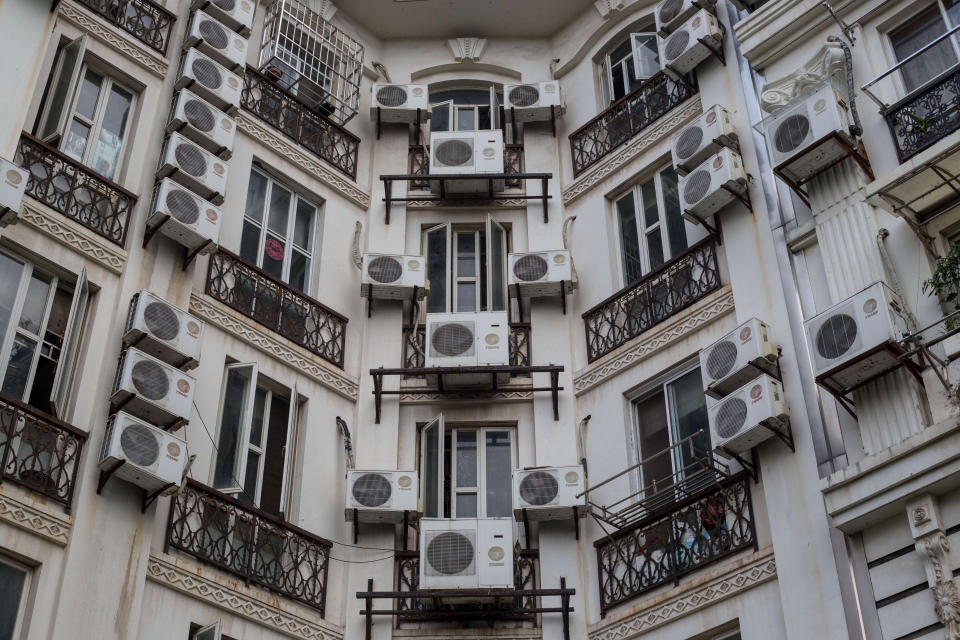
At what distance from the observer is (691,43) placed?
16.9 m

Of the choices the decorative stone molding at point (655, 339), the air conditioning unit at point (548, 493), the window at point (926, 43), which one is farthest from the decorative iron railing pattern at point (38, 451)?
the window at point (926, 43)

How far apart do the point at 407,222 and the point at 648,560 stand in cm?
667

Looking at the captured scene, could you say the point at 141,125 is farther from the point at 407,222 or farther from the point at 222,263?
the point at 407,222

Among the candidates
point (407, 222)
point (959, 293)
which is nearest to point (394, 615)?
point (407, 222)

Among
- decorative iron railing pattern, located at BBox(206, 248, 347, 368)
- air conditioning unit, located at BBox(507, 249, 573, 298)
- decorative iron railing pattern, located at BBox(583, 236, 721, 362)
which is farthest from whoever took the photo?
air conditioning unit, located at BBox(507, 249, 573, 298)

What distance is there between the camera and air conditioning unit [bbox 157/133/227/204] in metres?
15.3

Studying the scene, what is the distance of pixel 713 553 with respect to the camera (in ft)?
44.9

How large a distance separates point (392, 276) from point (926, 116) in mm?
7214

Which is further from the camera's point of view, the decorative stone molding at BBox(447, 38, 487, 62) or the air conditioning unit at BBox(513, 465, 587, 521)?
the decorative stone molding at BBox(447, 38, 487, 62)

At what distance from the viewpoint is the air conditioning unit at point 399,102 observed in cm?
A: 1900

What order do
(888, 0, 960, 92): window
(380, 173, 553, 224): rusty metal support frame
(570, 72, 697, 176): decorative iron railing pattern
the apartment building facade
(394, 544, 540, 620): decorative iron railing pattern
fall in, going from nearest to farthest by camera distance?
the apartment building facade → (888, 0, 960, 92): window → (394, 544, 540, 620): decorative iron railing pattern → (570, 72, 697, 176): decorative iron railing pattern → (380, 173, 553, 224): rusty metal support frame

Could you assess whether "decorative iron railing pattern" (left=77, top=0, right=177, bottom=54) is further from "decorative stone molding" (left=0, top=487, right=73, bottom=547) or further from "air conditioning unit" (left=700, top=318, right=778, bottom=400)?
"air conditioning unit" (left=700, top=318, right=778, bottom=400)

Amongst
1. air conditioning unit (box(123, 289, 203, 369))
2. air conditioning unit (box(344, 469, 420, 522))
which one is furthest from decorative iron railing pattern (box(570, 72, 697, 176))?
air conditioning unit (box(123, 289, 203, 369))

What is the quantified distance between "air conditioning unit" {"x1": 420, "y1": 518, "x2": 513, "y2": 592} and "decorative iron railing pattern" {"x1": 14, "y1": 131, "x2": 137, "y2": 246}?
5.14m
